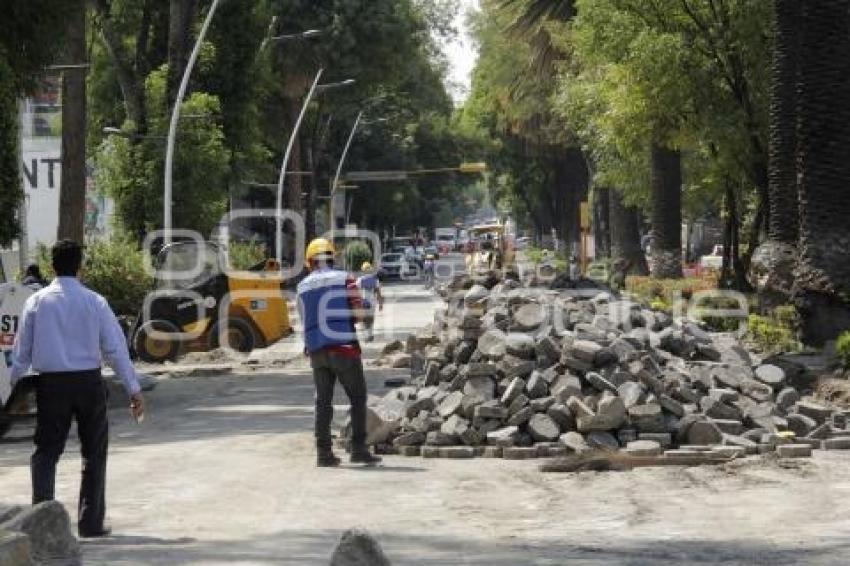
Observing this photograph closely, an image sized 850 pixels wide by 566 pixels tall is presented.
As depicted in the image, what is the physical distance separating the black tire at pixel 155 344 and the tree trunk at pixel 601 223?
1325 inches

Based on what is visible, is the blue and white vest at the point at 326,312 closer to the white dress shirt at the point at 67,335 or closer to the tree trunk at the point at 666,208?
the white dress shirt at the point at 67,335

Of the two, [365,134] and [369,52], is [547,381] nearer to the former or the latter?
[369,52]

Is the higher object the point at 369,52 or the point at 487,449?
the point at 369,52

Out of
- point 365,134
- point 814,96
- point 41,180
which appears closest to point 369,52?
point 41,180

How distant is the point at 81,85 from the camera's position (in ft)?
92.2

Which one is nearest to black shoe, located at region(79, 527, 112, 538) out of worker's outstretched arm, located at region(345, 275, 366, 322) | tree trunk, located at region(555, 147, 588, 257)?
worker's outstretched arm, located at region(345, 275, 366, 322)

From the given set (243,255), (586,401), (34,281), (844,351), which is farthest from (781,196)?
(243,255)

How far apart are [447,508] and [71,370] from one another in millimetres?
2965

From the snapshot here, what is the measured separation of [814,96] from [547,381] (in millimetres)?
8494

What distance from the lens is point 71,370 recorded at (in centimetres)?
941

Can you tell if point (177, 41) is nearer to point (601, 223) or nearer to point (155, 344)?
point (155, 344)

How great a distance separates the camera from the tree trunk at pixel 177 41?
35438 millimetres

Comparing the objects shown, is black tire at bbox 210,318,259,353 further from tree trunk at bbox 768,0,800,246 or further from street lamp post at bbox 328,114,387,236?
street lamp post at bbox 328,114,387,236

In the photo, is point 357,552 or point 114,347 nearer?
point 357,552
